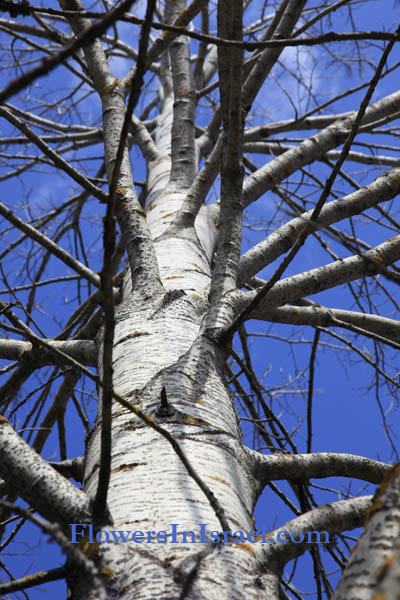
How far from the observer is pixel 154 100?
5125 mm

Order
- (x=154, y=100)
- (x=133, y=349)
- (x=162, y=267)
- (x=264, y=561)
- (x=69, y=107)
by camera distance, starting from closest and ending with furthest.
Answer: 1. (x=264, y=561)
2. (x=133, y=349)
3. (x=162, y=267)
4. (x=69, y=107)
5. (x=154, y=100)

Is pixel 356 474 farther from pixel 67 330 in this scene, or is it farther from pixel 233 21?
pixel 67 330

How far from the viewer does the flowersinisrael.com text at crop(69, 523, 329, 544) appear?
810mm

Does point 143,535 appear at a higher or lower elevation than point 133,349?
lower

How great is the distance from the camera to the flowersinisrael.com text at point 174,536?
0.81m

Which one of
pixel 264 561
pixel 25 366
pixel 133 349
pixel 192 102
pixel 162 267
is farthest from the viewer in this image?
pixel 192 102

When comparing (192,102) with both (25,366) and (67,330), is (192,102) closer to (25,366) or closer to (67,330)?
(67,330)

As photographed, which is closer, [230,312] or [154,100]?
[230,312]

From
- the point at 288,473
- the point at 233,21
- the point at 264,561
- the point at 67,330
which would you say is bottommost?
the point at 264,561

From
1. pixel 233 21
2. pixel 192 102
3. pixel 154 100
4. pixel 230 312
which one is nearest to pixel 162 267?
pixel 230 312

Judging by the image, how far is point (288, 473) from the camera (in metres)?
1.12

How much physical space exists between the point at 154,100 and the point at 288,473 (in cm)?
463

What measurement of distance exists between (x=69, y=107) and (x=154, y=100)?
1579 millimetres

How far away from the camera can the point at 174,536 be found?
2.69 feet
